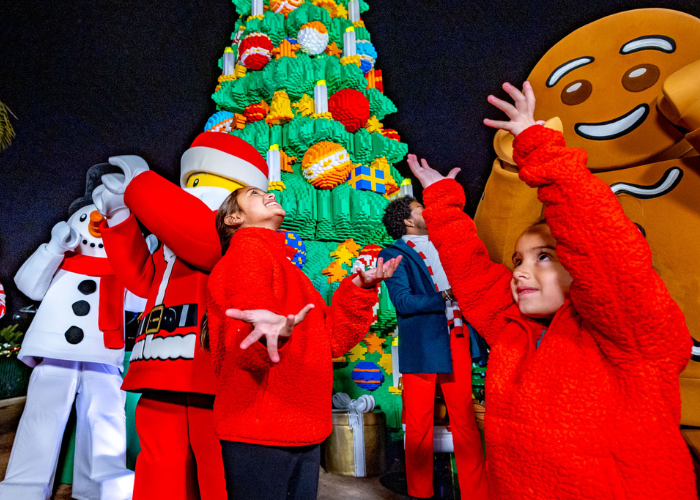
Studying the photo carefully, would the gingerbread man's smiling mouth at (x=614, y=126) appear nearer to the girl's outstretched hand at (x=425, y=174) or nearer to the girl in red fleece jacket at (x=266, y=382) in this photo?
the girl's outstretched hand at (x=425, y=174)

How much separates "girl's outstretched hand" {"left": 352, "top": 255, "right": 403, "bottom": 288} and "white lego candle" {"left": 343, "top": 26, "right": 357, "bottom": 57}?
2492 millimetres

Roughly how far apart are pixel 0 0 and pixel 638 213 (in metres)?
2.71

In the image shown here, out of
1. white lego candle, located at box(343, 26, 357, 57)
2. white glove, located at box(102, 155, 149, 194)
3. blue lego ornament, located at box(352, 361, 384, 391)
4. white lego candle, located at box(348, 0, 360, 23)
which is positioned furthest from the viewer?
white lego candle, located at box(348, 0, 360, 23)

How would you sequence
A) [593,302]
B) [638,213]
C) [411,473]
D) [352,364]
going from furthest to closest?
[352,364] < [411,473] < [638,213] < [593,302]

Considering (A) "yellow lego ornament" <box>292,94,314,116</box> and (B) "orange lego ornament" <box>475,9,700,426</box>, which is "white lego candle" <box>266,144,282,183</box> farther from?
(B) "orange lego ornament" <box>475,9,700,426</box>

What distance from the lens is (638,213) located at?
963 mm

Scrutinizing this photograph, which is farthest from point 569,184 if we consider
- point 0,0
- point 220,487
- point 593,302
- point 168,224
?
point 0,0

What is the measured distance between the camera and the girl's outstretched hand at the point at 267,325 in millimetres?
582

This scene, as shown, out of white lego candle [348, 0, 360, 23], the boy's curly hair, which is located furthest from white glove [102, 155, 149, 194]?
white lego candle [348, 0, 360, 23]

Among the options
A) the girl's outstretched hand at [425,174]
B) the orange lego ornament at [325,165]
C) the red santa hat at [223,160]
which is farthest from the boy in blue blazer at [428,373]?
the orange lego ornament at [325,165]

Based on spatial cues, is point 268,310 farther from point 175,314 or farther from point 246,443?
point 175,314

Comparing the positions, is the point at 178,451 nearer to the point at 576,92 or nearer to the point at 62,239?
the point at 62,239

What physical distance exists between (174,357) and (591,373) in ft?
2.82

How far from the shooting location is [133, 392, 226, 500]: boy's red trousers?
982mm
